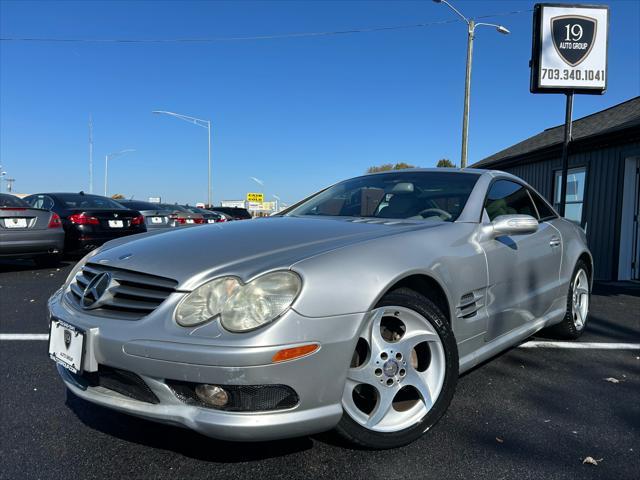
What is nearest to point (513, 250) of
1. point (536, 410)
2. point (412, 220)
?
point (412, 220)

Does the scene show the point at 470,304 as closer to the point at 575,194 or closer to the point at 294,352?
the point at 294,352

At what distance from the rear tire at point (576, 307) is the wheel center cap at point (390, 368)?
247 centimetres

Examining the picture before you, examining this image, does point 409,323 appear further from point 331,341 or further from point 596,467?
point 596,467

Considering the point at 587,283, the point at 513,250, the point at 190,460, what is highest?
the point at 513,250

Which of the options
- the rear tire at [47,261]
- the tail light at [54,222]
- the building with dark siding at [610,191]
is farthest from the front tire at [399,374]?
the rear tire at [47,261]

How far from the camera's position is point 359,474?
2.01 m

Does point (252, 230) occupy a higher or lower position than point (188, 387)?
higher

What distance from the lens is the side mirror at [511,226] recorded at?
2812 mm

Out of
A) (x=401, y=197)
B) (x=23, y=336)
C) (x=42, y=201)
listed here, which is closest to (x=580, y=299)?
(x=401, y=197)

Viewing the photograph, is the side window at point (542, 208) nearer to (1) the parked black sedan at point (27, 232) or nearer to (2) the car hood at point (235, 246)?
(2) the car hood at point (235, 246)

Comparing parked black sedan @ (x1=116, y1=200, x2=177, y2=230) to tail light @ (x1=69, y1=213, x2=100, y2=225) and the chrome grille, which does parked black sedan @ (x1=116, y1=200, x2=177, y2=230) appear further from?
the chrome grille

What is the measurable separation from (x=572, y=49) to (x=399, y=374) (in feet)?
27.1

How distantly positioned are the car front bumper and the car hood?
0.66 ft

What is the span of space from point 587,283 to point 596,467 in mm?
2730
